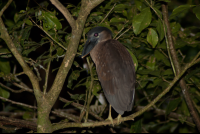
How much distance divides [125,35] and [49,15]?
792 millimetres

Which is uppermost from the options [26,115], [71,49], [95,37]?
[71,49]

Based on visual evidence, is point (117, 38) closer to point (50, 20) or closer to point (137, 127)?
point (50, 20)

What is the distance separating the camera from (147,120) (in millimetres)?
3725

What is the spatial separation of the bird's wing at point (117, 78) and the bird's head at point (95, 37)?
195 millimetres

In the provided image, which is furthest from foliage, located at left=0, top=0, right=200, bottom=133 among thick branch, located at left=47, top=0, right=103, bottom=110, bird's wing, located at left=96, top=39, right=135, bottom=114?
thick branch, located at left=47, top=0, right=103, bottom=110

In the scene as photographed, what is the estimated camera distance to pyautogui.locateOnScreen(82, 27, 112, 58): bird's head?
211cm

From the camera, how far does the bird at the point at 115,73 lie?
2096 mm

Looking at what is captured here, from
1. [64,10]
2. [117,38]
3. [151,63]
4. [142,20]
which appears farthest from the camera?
[151,63]

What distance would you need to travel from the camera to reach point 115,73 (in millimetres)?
2133

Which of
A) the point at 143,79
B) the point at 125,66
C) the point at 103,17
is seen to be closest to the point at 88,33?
the point at 103,17

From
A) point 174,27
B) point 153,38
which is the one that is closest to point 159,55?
point 174,27

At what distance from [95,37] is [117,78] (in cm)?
55

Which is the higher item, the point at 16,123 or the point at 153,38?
the point at 153,38

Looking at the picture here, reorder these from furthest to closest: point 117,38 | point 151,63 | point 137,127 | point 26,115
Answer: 1. point 26,115
2. point 137,127
3. point 151,63
4. point 117,38
